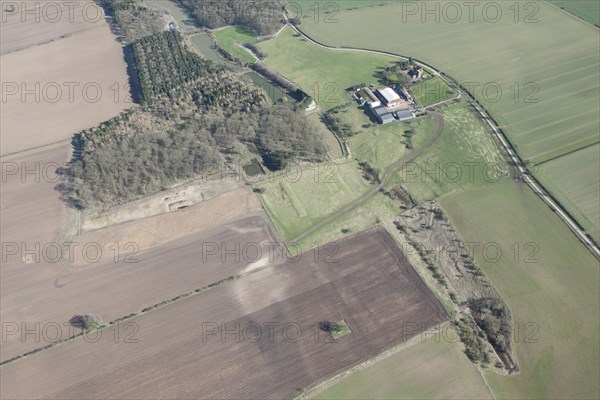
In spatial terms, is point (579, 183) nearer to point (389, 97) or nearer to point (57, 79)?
point (389, 97)

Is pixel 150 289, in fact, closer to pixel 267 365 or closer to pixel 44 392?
pixel 44 392

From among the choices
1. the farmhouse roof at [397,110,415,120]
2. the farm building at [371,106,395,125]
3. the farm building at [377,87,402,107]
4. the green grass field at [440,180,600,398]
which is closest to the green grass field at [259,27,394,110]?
the farm building at [377,87,402,107]

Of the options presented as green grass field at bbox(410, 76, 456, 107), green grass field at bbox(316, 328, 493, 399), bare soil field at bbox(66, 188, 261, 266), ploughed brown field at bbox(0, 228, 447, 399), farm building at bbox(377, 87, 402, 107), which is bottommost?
green grass field at bbox(316, 328, 493, 399)

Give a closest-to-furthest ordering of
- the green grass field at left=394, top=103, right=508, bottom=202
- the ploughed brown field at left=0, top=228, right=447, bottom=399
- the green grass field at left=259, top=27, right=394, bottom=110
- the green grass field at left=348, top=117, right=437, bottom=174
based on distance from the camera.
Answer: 1. the ploughed brown field at left=0, top=228, right=447, bottom=399
2. the green grass field at left=394, top=103, right=508, bottom=202
3. the green grass field at left=348, top=117, right=437, bottom=174
4. the green grass field at left=259, top=27, right=394, bottom=110

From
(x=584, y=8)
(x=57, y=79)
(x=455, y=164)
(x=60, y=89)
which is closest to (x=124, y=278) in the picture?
(x=60, y=89)

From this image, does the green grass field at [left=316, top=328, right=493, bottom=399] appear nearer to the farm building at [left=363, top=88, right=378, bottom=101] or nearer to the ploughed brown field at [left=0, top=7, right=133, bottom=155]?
the farm building at [left=363, top=88, right=378, bottom=101]

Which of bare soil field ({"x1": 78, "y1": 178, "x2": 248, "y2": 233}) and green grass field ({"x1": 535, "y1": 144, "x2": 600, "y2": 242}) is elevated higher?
bare soil field ({"x1": 78, "y1": 178, "x2": 248, "y2": 233})
